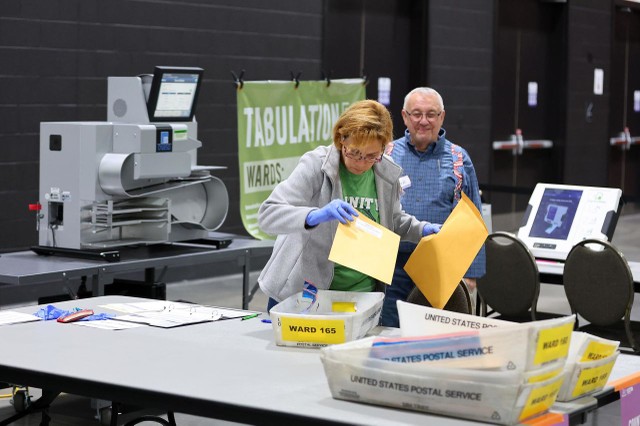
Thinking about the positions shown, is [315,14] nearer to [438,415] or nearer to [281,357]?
[281,357]

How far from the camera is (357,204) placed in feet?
11.3

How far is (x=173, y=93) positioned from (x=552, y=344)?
3.56m

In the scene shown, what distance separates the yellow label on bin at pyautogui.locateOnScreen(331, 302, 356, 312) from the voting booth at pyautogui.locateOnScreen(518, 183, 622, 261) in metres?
2.80

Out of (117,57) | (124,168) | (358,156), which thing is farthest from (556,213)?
(117,57)

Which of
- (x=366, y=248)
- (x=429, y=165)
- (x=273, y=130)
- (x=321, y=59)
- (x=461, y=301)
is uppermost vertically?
(x=321, y=59)

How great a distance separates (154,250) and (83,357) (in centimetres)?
272

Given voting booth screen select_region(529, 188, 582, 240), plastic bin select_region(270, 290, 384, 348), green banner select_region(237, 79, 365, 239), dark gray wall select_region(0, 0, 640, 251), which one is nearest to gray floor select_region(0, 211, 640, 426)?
dark gray wall select_region(0, 0, 640, 251)

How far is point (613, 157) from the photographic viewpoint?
1473 cm

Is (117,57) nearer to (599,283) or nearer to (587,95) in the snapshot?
(599,283)

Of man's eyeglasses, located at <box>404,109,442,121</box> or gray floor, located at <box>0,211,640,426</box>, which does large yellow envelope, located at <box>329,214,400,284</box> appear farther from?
man's eyeglasses, located at <box>404,109,442,121</box>

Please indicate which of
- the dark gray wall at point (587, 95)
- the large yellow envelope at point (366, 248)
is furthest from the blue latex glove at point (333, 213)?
the dark gray wall at point (587, 95)

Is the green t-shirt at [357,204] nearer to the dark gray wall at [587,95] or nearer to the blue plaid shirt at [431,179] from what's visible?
the blue plaid shirt at [431,179]

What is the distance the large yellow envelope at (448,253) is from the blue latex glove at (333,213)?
1.29 feet

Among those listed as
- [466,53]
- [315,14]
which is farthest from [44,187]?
[466,53]
